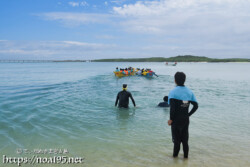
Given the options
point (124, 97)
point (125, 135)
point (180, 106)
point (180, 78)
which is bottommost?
point (125, 135)

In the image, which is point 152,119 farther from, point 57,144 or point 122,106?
point 57,144

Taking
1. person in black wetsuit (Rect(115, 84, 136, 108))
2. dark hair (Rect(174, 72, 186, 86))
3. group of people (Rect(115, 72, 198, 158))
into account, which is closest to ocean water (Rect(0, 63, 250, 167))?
person in black wetsuit (Rect(115, 84, 136, 108))

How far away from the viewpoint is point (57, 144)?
21.4ft

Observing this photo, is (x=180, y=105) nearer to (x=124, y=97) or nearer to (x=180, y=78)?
(x=180, y=78)

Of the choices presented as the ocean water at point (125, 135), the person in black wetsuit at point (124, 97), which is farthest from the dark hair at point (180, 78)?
the person in black wetsuit at point (124, 97)

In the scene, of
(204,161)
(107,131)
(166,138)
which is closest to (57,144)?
(107,131)

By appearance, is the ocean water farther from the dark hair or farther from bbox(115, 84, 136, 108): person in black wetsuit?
the dark hair

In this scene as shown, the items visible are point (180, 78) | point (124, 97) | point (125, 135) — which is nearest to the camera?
point (180, 78)

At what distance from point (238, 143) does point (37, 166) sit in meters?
6.29

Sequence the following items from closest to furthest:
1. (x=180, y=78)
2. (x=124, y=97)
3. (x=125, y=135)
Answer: (x=180, y=78), (x=125, y=135), (x=124, y=97)

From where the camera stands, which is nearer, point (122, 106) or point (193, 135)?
point (193, 135)

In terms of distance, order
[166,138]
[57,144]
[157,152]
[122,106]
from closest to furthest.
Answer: [157,152] → [57,144] → [166,138] → [122,106]

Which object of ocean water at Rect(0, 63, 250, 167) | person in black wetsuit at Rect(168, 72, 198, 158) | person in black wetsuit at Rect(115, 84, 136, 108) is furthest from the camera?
person in black wetsuit at Rect(115, 84, 136, 108)

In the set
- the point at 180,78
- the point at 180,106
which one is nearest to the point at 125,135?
the point at 180,106
